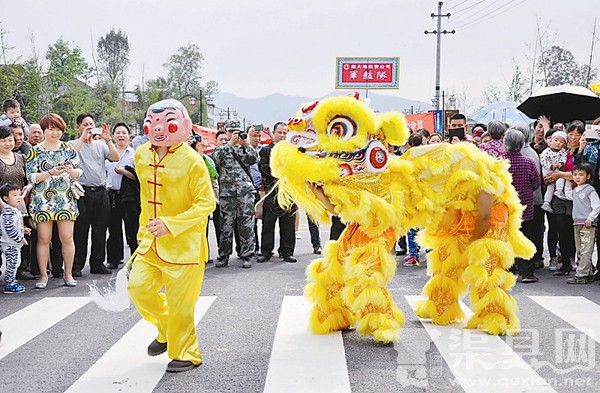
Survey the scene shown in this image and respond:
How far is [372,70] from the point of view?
86.0ft

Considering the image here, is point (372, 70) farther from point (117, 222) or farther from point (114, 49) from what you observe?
point (114, 49)

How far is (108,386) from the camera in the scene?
4043 mm

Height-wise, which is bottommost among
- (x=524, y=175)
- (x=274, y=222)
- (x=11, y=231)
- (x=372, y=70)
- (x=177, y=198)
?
(x=274, y=222)

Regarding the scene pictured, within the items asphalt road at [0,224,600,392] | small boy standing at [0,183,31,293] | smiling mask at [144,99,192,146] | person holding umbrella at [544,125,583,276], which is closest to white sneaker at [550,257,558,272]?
person holding umbrella at [544,125,583,276]

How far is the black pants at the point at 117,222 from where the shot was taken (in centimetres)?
835

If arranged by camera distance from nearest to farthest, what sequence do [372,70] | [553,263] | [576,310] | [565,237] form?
[576,310]
[565,237]
[553,263]
[372,70]

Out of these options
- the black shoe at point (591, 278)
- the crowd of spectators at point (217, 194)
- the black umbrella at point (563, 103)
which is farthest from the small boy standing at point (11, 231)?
the black umbrella at point (563, 103)

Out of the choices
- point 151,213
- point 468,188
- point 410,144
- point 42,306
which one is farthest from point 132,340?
point 410,144

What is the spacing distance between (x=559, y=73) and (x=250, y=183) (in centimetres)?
1879

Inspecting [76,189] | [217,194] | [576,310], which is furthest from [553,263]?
[76,189]

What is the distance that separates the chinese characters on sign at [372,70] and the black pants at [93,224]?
19156mm

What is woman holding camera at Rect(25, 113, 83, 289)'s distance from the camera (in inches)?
277

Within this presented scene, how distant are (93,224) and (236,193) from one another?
1955mm

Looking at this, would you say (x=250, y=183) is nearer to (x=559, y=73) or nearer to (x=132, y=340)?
(x=132, y=340)
